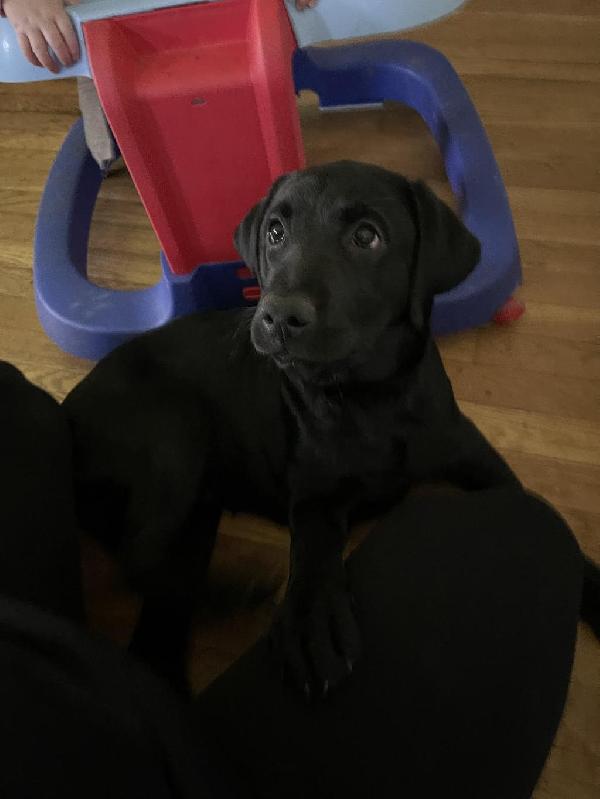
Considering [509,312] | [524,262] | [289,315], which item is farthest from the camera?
[524,262]

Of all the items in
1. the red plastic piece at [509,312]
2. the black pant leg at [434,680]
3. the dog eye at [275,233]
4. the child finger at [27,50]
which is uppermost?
the child finger at [27,50]

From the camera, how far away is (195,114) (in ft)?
4.05

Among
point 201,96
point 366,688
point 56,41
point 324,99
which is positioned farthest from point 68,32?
point 366,688

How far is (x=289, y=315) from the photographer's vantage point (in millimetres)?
829

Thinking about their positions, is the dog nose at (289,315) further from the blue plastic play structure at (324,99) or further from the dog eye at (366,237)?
the blue plastic play structure at (324,99)

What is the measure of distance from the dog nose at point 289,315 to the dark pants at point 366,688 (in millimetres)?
247

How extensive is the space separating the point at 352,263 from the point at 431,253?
0.37 feet

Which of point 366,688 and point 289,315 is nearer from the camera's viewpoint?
point 366,688

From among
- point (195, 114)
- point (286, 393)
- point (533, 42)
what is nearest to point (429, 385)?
point (286, 393)

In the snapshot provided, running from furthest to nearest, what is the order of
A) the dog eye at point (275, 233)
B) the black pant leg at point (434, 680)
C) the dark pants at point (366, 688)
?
the dog eye at point (275, 233)
the black pant leg at point (434, 680)
the dark pants at point (366, 688)

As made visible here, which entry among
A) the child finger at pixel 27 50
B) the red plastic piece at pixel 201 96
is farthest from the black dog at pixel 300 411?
the child finger at pixel 27 50

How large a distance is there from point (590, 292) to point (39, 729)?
1.41m

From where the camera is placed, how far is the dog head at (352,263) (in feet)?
2.81

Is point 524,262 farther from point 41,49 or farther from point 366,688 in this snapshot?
point 366,688
